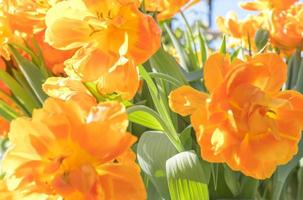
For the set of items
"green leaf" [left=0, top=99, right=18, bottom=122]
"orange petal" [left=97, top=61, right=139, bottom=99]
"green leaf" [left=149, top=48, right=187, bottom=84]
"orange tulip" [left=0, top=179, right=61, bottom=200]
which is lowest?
"green leaf" [left=0, top=99, right=18, bottom=122]

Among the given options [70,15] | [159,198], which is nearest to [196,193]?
[159,198]

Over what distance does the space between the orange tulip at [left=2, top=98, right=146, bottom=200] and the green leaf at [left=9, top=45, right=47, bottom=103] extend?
235 millimetres

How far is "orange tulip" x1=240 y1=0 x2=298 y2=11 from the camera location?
34.0 inches

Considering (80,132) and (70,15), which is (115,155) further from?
(70,15)

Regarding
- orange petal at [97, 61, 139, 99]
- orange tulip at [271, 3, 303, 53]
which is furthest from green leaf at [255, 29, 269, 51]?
orange petal at [97, 61, 139, 99]

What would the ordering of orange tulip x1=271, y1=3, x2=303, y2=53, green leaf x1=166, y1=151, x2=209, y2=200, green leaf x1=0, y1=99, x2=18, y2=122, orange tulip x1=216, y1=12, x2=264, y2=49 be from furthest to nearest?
orange tulip x1=216, y1=12, x2=264, y2=49
orange tulip x1=271, y1=3, x2=303, y2=53
green leaf x1=0, y1=99, x2=18, y2=122
green leaf x1=166, y1=151, x2=209, y2=200

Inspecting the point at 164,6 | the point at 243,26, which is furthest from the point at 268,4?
the point at 164,6

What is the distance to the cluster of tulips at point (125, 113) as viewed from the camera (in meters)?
0.39

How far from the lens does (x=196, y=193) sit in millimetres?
539

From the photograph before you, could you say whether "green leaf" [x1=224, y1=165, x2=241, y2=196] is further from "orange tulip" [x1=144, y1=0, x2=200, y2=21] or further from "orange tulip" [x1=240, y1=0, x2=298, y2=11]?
"orange tulip" [x1=240, y1=0, x2=298, y2=11]

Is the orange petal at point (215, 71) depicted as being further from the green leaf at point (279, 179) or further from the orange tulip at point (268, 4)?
the orange tulip at point (268, 4)

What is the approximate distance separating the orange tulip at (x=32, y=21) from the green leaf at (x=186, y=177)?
182mm

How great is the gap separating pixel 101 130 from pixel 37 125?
4 cm

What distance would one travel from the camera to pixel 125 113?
0.39 m
